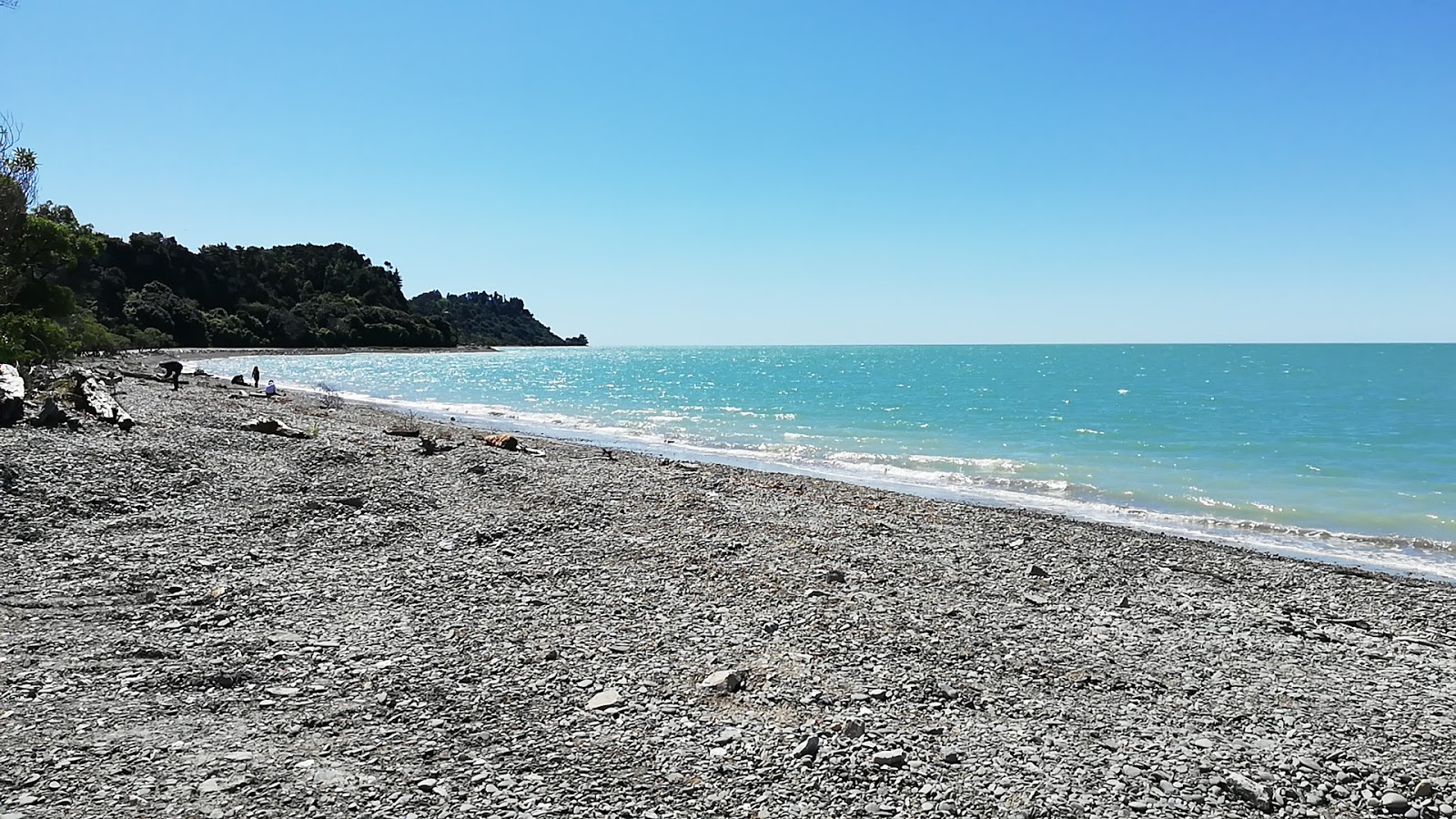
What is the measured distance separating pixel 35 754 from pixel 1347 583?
1478cm

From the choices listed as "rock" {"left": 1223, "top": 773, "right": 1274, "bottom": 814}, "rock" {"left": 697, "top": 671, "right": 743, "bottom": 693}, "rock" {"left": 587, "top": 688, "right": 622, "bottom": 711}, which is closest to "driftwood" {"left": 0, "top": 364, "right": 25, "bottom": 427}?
"rock" {"left": 587, "top": 688, "right": 622, "bottom": 711}

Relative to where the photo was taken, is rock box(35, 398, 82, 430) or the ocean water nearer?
rock box(35, 398, 82, 430)

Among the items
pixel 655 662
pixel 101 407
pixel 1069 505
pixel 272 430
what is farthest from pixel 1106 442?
pixel 101 407

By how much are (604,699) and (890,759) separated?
7.31 ft

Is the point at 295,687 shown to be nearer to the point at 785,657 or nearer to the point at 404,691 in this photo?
the point at 404,691

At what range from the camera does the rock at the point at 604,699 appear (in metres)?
6.28

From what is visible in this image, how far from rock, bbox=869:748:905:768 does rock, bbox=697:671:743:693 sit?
142 cm

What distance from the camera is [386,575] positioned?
947cm

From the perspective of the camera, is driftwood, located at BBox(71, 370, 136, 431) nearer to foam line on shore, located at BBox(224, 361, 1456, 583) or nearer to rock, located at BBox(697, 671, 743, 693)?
foam line on shore, located at BBox(224, 361, 1456, 583)

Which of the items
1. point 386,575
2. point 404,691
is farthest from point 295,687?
point 386,575

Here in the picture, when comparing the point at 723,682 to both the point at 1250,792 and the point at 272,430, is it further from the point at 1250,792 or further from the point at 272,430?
the point at 272,430

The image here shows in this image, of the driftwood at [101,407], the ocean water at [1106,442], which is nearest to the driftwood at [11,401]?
the driftwood at [101,407]

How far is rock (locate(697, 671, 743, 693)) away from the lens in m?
6.68

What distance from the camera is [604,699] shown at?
640 cm
